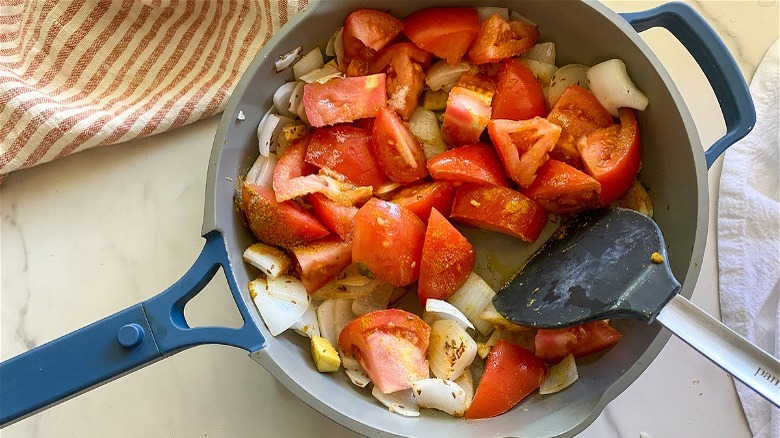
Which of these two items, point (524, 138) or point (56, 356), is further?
point (524, 138)

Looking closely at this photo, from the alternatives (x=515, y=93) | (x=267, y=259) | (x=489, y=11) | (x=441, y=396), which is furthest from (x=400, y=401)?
(x=489, y=11)

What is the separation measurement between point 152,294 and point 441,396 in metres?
0.47

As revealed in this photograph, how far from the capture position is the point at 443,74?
1.07 metres

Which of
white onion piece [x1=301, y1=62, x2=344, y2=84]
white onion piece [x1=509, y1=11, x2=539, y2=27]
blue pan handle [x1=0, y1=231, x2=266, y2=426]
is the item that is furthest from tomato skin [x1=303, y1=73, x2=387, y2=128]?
blue pan handle [x1=0, y1=231, x2=266, y2=426]

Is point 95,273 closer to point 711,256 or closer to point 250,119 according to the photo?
point 250,119

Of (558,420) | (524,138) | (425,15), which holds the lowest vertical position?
(558,420)

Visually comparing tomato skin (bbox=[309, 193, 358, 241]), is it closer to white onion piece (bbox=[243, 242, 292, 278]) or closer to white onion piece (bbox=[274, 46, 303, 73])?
white onion piece (bbox=[243, 242, 292, 278])

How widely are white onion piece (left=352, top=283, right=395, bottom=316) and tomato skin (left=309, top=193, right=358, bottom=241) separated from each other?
0.30 feet

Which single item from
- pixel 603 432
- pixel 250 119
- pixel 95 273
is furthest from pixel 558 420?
pixel 95 273

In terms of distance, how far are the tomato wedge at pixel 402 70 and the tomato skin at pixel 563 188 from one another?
0.73 ft

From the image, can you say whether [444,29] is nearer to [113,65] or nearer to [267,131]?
[267,131]

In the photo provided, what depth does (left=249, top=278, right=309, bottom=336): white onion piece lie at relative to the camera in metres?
0.95

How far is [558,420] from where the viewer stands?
3.03 feet

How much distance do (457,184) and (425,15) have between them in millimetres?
254
